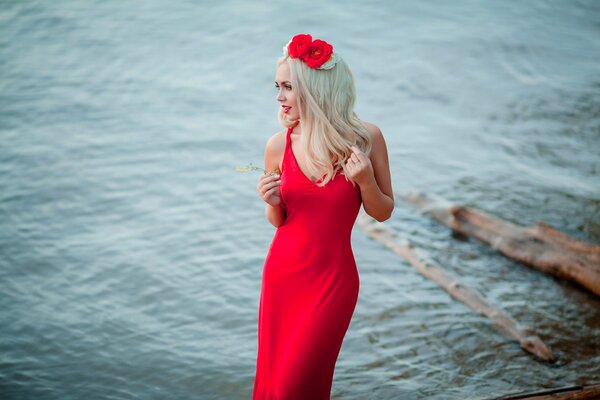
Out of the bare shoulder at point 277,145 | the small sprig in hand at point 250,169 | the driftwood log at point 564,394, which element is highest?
the bare shoulder at point 277,145

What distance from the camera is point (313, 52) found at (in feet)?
10.5

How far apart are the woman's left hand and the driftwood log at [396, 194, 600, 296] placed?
4.13m

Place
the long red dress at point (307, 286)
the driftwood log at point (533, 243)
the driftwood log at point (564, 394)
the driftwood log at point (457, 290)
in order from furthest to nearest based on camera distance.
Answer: the driftwood log at point (533, 243), the driftwood log at point (457, 290), the driftwood log at point (564, 394), the long red dress at point (307, 286)

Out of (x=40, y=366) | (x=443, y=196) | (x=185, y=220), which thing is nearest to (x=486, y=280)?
→ (x=443, y=196)

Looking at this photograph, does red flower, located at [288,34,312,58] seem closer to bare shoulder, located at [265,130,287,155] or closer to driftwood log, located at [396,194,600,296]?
bare shoulder, located at [265,130,287,155]

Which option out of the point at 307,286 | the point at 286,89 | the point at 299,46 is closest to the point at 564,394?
the point at 307,286

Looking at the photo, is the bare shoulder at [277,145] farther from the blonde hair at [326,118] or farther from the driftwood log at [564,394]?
the driftwood log at [564,394]

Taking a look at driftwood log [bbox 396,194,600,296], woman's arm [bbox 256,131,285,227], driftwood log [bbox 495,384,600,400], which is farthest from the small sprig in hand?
driftwood log [bbox 396,194,600,296]

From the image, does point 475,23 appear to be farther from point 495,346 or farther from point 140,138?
point 495,346

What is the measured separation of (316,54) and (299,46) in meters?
0.08

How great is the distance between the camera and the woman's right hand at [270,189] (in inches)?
131

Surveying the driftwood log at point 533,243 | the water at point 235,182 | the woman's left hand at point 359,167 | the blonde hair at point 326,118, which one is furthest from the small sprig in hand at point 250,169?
the driftwood log at point 533,243

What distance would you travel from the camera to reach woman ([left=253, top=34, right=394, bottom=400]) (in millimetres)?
3225

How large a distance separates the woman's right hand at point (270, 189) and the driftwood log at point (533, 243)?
424 centimetres
